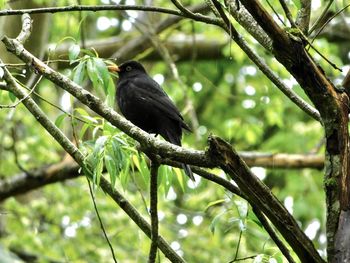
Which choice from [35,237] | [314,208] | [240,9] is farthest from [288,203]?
[240,9]

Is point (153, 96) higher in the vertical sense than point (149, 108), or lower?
higher

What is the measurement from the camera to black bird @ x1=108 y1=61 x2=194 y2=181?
607cm

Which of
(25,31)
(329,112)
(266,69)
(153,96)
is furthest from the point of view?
(153,96)

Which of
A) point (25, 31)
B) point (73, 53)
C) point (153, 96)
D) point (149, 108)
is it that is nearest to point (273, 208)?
point (73, 53)

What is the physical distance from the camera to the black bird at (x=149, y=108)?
239 inches

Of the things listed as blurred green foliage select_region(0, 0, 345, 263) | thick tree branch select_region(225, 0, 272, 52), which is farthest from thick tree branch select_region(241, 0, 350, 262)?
blurred green foliage select_region(0, 0, 345, 263)

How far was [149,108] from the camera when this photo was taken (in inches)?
245

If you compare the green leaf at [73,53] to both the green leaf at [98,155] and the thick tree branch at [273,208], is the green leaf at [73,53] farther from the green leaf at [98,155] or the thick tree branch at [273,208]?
the thick tree branch at [273,208]

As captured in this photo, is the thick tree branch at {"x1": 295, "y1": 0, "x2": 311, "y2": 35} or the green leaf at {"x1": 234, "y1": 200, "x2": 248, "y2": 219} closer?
the thick tree branch at {"x1": 295, "y1": 0, "x2": 311, "y2": 35}

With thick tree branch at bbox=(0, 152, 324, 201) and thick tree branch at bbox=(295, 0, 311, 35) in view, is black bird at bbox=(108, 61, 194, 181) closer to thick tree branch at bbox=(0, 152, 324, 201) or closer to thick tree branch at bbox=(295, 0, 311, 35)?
thick tree branch at bbox=(0, 152, 324, 201)

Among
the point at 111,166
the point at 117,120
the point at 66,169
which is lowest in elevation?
the point at 111,166

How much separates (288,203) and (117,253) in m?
2.59

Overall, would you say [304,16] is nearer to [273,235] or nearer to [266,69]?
[266,69]

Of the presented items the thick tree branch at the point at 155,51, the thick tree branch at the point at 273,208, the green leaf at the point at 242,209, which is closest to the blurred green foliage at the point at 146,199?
the thick tree branch at the point at 155,51
